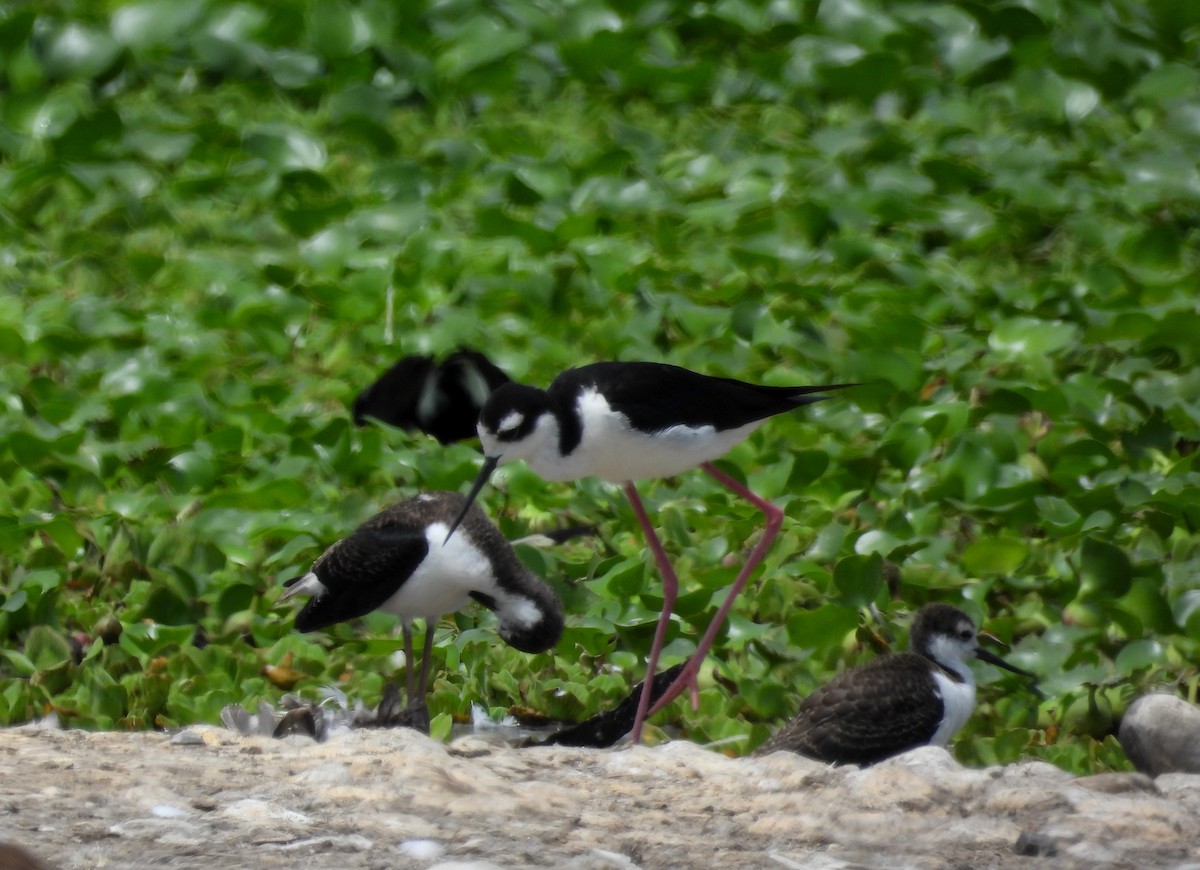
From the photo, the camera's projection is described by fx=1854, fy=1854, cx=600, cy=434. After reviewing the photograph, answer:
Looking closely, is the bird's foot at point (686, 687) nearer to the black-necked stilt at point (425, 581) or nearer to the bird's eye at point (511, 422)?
the black-necked stilt at point (425, 581)

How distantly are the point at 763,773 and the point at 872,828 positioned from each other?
0.41m

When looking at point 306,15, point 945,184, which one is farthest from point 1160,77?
point 306,15

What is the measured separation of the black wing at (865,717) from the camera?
4227mm

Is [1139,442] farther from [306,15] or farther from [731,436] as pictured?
[306,15]

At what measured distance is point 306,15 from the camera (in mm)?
8234

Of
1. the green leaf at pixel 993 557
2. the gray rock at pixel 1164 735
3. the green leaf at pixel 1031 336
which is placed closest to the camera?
the gray rock at pixel 1164 735

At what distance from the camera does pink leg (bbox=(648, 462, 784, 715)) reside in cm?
457

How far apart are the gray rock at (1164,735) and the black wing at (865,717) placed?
456 mm

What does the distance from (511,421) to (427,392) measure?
1546 mm

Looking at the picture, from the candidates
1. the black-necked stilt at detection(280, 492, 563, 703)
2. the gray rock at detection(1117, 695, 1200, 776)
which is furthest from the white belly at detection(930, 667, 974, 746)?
the black-necked stilt at detection(280, 492, 563, 703)

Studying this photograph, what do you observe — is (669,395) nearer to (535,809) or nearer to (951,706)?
(951,706)

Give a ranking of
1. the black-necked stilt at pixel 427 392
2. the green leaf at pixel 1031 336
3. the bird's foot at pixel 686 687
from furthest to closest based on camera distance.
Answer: the green leaf at pixel 1031 336
the black-necked stilt at pixel 427 392
the bird's foot at pixel 686 687

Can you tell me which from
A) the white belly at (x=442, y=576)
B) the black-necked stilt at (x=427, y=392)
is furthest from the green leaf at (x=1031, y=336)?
the white belly at (x=442, y=576)

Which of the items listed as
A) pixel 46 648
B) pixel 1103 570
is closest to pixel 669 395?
pixel 1103 570
